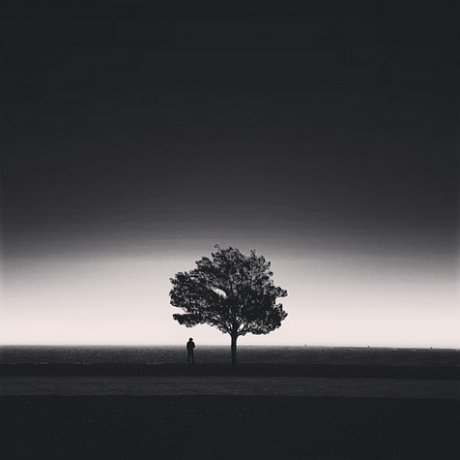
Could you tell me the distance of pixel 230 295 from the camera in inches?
1706

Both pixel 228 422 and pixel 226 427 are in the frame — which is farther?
pixel 228 422

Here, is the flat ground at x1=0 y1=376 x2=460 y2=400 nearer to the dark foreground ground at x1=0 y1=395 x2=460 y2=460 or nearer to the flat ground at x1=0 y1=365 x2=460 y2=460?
the flat ground at x1=0 y1=365 x2=460 y2=460

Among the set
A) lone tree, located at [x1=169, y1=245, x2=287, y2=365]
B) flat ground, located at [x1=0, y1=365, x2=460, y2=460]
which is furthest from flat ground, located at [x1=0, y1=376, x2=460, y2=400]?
lone tree, located at [x1=169, y1=245, x2=287, y2=365]

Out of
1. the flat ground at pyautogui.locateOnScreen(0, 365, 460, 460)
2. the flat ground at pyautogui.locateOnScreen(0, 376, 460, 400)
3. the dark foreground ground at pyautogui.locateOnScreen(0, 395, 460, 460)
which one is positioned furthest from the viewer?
the flat ground at pyautogui.locateOnScreen(0, 376, 460, 400)

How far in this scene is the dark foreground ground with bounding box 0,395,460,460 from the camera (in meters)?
11.6

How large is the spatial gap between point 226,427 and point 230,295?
29.0 m

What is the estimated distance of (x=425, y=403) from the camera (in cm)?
1827

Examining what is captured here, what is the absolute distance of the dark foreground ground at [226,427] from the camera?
38.1 feet

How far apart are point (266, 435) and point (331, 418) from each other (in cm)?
287

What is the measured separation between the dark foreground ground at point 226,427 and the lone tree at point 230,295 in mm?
23702

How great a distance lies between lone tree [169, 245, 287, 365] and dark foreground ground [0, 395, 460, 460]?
2370 cm

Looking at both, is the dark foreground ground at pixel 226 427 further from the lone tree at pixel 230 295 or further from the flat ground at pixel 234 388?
the lone tree at pixel 230 295

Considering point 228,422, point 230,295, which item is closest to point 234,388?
point 228,422

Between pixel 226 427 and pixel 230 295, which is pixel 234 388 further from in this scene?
pixel 230 295
